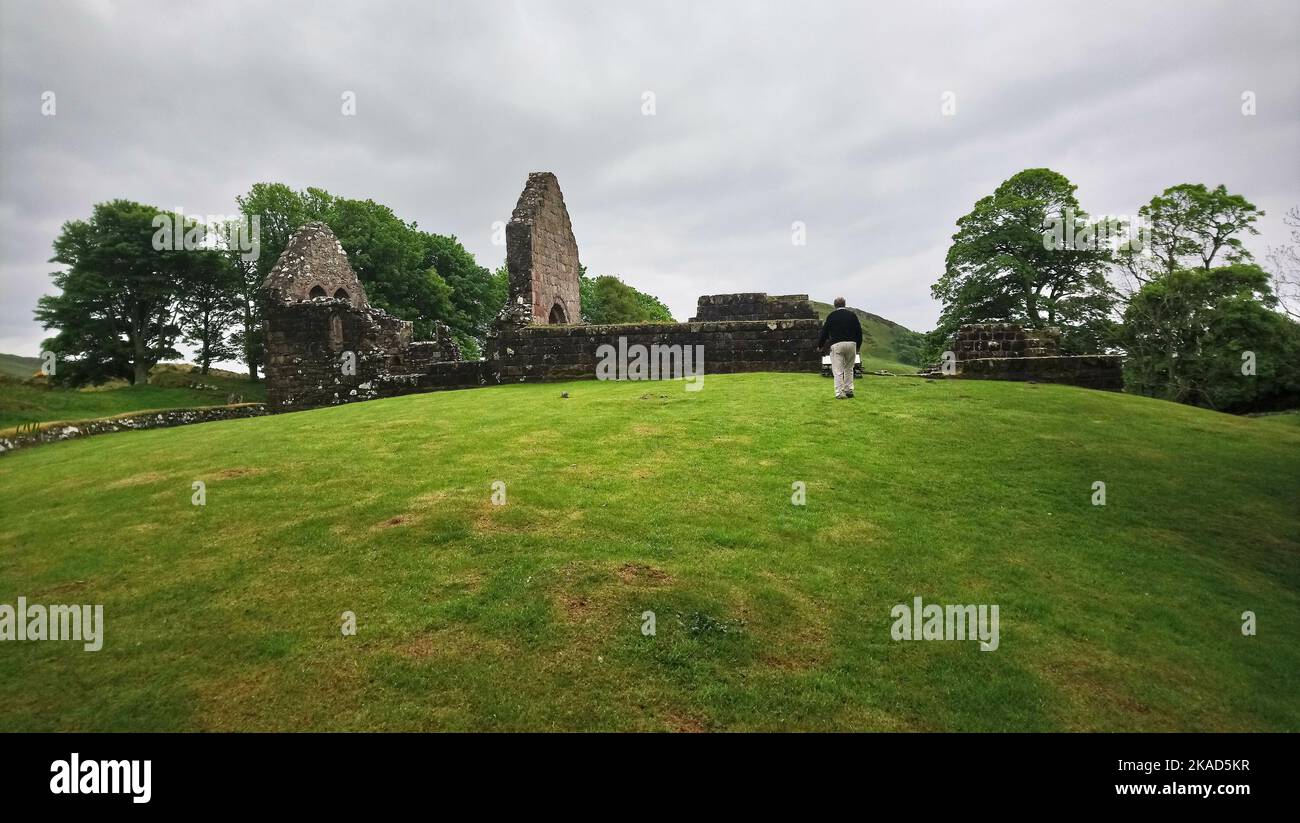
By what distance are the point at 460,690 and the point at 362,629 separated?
121cm

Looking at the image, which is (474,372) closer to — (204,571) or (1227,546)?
(204,571)

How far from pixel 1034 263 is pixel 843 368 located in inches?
1204

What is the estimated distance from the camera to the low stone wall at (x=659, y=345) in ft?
59.3

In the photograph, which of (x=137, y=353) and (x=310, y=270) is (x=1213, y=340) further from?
(x=137, y=353)

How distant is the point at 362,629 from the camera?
4.55 meters

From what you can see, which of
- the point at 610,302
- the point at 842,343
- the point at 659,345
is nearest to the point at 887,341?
the point at 610,302

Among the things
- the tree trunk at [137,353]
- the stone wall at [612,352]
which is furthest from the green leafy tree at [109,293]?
the stone wall at [612,352]

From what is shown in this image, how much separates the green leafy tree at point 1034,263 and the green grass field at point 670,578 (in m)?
27.8

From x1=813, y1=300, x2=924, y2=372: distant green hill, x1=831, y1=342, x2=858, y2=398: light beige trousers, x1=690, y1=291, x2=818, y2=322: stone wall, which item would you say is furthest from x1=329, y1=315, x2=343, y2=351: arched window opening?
x1=813, y1=300, x2=924, y2=372: distant green hill

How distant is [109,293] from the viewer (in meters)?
38.5

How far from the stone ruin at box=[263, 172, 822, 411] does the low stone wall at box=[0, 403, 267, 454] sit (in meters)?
1.18

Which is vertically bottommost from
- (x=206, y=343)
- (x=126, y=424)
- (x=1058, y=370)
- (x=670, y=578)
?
(x=670, y=578)

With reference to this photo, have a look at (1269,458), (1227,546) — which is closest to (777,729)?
(1227,546)
